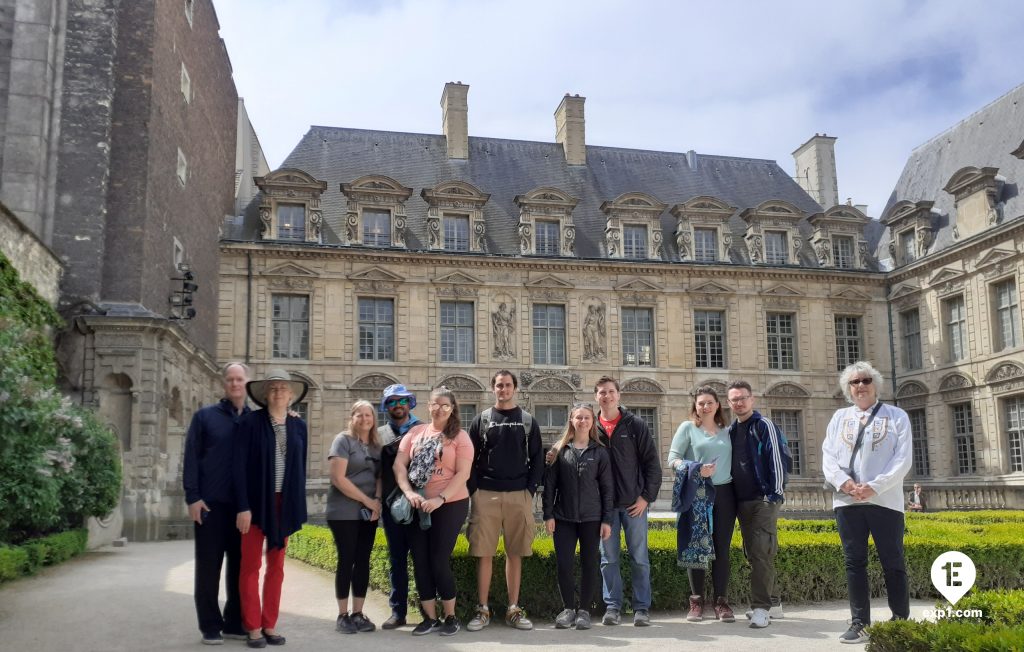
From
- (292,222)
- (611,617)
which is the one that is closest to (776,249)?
(292,222)

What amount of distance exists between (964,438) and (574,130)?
50.7ft

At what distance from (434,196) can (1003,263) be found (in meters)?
15.7

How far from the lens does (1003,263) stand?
79.7 ft

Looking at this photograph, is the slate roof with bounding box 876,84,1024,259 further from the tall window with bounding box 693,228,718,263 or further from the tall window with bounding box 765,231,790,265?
the tall window with bounding box 693,228,718,263

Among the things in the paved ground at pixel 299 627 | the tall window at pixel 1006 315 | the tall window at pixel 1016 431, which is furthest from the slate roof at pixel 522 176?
the paved ground at pixel 299 627

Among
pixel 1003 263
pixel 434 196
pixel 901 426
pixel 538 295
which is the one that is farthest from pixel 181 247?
pixel 1003 263

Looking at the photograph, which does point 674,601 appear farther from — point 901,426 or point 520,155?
point 520,155

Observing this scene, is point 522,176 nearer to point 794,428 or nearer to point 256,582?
point 794,428

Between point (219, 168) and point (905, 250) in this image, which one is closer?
point (219, 168)

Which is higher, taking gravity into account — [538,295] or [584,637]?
[538,295]

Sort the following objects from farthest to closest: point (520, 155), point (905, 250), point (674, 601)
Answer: point (520, 155), point (905, 250), point (674, 601)

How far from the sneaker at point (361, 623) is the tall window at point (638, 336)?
20858 millimetres

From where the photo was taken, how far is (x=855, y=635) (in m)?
6.68
